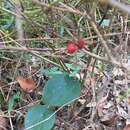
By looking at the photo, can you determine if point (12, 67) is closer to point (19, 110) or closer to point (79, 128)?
point (19, 110)

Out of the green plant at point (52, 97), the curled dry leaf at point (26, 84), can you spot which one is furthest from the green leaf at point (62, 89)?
the curled dry leaf at point (26, 84)

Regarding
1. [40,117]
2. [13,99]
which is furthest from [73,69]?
[13,99]

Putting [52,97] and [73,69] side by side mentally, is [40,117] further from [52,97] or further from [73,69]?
[73,69]

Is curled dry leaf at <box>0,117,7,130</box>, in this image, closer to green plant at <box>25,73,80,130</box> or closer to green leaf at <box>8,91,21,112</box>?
green leaf at <box>8,91,21,112</box>

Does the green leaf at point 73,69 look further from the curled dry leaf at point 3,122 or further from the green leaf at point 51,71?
the curled dry leaf at point 3,122

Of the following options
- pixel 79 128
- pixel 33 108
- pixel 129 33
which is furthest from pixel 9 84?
pixel 129 33

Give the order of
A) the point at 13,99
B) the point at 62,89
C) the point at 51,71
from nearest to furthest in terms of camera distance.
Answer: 1. the point at 62,89
2. the point at 51,71
3. the point at 13,99
